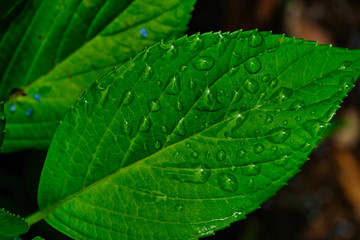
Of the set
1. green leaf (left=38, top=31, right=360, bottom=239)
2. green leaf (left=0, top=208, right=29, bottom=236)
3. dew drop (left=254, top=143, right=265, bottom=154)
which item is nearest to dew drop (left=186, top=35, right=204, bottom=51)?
green leaf (left=38, top=31, right=360, bottom=239)

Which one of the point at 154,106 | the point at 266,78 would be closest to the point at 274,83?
the point at 266,78

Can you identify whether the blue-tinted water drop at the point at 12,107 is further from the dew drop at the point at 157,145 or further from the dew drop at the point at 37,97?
the dew drop at the point at 157,145

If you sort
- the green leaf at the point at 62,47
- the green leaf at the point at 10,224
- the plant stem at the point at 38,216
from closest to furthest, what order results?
the green leaf at the point at 10,224
the plant stem at the point at 38,216
the green leaf at the point at 62,47

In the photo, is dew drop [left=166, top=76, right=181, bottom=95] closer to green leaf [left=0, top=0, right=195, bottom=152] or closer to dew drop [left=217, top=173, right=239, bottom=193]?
dew drop [left=217, top=173, right=239, bottom=193]

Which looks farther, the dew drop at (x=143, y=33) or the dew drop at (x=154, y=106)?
the dew drop at (x=143, y=33)

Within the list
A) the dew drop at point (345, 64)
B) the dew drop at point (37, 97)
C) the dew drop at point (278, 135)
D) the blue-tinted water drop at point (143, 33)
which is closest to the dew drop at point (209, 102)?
the dew drop at point (278, 135)

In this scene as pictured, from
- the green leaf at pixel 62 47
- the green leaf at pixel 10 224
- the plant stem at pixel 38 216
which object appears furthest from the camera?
the green leaf at pixel 62 47

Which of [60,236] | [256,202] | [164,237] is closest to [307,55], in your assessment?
[256,202]

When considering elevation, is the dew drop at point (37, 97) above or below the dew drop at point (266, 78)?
above
